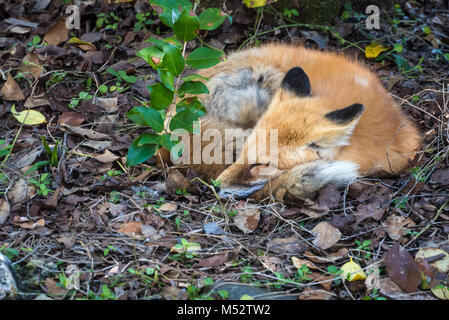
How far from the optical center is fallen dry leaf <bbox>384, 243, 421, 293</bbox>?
9.99 feet

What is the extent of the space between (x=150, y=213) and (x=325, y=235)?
1.38 metres

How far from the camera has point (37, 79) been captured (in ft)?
16.6

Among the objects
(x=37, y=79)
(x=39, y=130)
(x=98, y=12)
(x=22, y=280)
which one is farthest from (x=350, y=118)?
(x=98, y=12)

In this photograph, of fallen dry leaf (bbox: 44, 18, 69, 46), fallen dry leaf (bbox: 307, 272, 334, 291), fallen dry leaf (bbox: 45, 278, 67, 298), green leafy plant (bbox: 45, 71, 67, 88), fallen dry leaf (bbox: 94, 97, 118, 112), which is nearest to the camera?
fallen dry leaf (bbox: 45, 278, 67, 298)

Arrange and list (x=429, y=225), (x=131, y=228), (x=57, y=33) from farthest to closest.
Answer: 1. (x=57, y=33)
2. (x=429, y=225)
3. (x=131, y=228)

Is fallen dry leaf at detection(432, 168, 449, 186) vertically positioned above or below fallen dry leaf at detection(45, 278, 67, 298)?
above

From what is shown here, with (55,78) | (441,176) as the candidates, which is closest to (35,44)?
(55,78)

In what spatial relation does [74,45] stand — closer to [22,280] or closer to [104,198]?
[104,198]

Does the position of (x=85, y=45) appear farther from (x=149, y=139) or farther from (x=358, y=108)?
(x=358, y=108)

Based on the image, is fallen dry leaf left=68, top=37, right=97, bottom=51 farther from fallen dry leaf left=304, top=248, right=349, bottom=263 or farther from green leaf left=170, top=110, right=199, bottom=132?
fallen dry leaf left=304, top=248, right=349, bottom=263

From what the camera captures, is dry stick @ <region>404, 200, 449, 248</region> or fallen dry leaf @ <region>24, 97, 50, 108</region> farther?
fallen dry leaf @ <region>24, 97, 50, 108</region>

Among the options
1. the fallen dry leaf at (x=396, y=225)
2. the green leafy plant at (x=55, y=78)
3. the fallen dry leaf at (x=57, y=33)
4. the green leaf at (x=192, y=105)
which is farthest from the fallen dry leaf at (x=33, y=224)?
A: the fallen dry leaf at (x=57, y=33)

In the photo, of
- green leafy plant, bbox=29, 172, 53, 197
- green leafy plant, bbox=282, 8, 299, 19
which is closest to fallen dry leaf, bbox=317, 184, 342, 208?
green leafy plant, bbox=29, 172, 53, 197

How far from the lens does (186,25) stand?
3592mm
